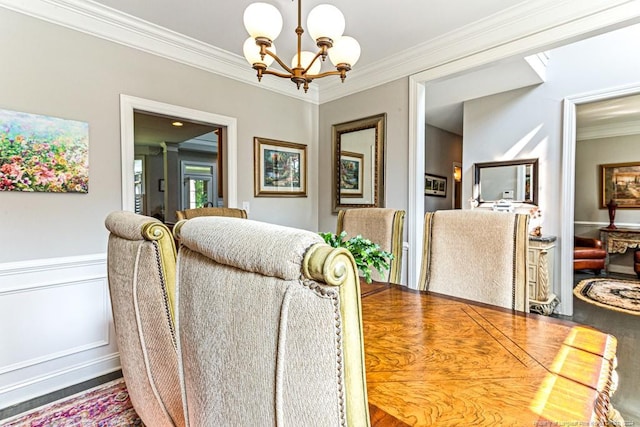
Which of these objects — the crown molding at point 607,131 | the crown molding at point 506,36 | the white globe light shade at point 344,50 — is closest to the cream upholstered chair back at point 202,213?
the white globe light shade at point 344,50

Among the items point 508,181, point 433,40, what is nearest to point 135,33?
point 433,40

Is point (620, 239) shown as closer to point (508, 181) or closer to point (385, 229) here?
point (508, 181)

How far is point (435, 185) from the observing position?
207 inches

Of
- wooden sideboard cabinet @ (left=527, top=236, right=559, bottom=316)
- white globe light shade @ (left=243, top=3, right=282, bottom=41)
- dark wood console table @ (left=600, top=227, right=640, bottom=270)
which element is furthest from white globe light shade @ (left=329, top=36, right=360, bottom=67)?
dark wood console table @ (left=600, top=227, right=640, bottom=270)

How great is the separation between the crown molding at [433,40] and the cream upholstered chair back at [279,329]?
246 centimetres

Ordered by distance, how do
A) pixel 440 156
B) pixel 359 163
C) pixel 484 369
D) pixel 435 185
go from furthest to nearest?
pixel 440 156 → pixel 435 185 → pixel 359 163 → pixel 484 369

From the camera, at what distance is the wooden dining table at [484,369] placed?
0.67 metres

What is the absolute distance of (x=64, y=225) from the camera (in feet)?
6.89

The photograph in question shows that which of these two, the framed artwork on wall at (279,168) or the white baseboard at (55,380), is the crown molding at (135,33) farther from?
the white baseboard at (55,380)

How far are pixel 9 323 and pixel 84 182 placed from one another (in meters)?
0.95

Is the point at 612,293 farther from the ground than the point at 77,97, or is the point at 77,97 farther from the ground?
the point at 77,97

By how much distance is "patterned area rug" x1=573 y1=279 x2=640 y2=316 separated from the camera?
3.68 metres

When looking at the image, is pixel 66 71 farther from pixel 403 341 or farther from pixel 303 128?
pixel 403 341

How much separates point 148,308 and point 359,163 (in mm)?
2681
